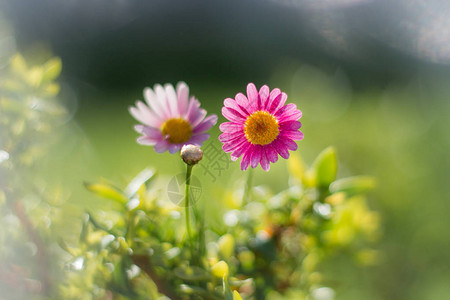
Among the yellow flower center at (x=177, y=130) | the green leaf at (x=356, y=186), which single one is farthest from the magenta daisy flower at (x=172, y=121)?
the green leaf at (x=356, y=186)

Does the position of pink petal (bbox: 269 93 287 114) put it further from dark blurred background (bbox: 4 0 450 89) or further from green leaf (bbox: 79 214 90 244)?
dark blurred background (bbox: 4 0 450 89)

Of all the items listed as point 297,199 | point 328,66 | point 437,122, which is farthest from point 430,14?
point 297,199

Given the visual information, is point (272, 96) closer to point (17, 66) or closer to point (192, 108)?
point (192, 108)

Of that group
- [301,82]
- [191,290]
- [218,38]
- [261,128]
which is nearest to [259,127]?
[261,128]

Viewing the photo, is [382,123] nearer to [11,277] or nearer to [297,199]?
[297,199]

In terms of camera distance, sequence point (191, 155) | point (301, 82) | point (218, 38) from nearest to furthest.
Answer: point (191, 155) → point (301, 82) → point (218, 38)

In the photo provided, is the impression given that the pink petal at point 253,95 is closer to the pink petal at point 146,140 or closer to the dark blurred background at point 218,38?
the pink petal at point 146,140

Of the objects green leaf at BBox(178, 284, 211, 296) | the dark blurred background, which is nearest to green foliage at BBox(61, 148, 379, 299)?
green leaf at BBox(178, 284, 211, 296)
